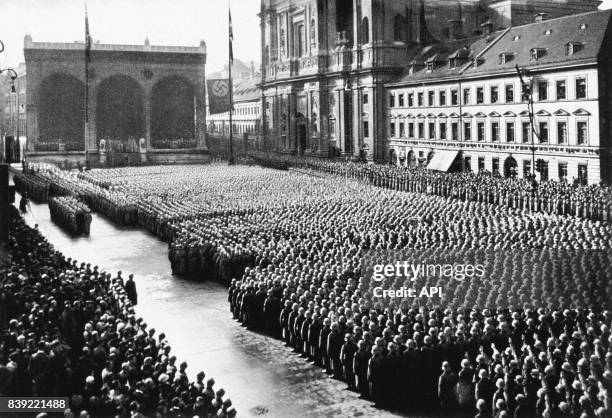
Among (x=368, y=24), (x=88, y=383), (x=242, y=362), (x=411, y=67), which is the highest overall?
(x=368, y=24)

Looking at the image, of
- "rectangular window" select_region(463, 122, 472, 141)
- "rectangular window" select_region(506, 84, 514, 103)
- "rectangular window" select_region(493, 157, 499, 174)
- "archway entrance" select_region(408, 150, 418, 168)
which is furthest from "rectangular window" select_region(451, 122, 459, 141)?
"archway entrance" select_region(408, 150, 418, 168)

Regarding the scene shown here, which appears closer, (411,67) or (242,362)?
(242,362)

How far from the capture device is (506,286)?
1828 cm

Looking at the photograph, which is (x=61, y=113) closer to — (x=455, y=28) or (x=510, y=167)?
(x=455, y=28)

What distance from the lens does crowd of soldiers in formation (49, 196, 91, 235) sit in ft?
119

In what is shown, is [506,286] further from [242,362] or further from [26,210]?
[26,210]

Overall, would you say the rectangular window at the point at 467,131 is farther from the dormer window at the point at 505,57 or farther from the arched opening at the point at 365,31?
the arched opening at the point at 365,31

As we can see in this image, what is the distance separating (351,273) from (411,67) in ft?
164

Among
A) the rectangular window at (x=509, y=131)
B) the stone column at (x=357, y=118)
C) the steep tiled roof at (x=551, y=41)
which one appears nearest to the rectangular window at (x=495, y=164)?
the rectangular window at (x=509, y=131)

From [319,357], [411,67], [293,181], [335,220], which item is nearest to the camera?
[319,357]

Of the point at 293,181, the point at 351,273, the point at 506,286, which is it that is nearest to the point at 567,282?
the point at 506,286

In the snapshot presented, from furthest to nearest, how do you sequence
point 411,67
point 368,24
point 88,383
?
point 368,24 < point 411,67 < point 88,383

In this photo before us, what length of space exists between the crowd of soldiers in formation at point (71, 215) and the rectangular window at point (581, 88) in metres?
31.1

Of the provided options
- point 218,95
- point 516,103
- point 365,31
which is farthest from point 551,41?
point 218,95
